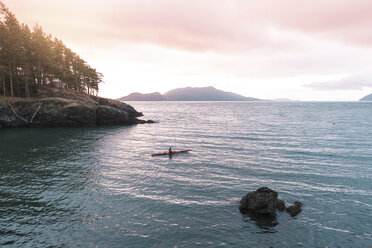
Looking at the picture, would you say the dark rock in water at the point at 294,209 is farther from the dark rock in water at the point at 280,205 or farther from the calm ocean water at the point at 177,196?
the calm ocean water at the point at 177,196

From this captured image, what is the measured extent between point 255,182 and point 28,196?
25297 mm

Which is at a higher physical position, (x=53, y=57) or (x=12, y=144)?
(x=53, y=57)

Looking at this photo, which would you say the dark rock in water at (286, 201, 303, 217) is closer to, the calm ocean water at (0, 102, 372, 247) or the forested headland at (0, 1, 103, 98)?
the calm ocean water at (0, 102, 372, 247)

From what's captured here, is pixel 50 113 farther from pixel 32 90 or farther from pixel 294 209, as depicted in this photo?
pixel 294 209

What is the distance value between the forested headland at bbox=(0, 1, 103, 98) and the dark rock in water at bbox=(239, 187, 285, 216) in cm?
7350

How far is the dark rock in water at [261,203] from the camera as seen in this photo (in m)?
18.3

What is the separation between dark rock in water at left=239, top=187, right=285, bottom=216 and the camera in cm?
1830

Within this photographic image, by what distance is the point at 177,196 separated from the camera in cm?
2181

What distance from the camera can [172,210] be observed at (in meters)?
19.1

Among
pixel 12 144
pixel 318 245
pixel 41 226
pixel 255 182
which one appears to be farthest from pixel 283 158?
pixel 12 144

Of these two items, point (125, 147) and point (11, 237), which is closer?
point (11, 237)

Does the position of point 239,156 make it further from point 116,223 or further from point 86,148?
point 86,148

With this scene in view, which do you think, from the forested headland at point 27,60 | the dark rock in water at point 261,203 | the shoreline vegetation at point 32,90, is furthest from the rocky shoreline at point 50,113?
the dark rock in water at point 261,203

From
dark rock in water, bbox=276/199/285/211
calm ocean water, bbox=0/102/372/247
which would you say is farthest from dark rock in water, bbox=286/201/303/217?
calm ocean water, bbox=0/102/372/247
